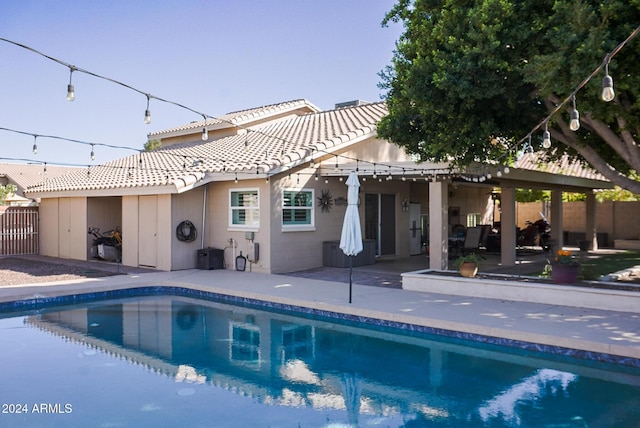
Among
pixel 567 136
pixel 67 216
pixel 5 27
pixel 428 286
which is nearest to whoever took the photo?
pixel 567 136

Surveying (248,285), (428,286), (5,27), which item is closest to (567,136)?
(428,286)

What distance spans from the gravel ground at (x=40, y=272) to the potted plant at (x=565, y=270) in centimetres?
1124

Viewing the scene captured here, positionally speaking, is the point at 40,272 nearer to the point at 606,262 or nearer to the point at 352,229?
the point at 352,229

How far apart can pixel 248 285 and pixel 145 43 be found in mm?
8219

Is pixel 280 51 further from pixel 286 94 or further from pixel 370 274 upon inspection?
pixel 370 274

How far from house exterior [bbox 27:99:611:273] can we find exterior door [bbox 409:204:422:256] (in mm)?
39

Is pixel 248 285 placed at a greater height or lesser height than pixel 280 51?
lesser

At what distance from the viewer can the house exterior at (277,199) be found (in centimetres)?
1403

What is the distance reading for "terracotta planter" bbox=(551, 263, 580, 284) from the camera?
10039mm

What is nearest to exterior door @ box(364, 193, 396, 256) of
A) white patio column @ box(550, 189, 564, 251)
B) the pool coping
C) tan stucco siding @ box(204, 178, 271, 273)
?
tan stucco siding @ box(204, 178, 271, 273)

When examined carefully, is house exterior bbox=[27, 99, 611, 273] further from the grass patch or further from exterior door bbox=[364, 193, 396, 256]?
the grass patch

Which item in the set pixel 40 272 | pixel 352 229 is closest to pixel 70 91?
pixel 352 229

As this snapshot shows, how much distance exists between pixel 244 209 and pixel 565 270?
8.56 m

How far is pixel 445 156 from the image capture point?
1059 cm
